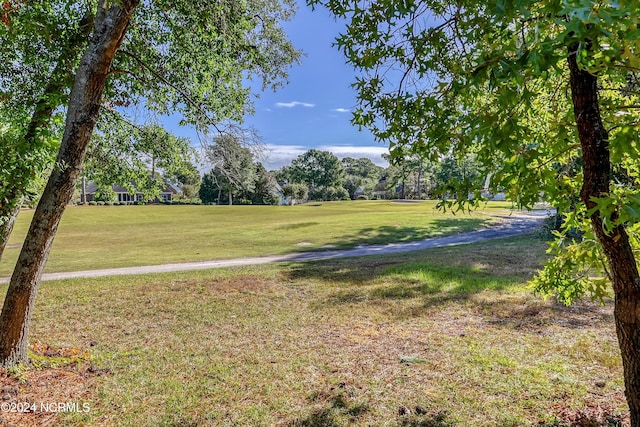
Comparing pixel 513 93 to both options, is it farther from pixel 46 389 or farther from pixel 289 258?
pixel 289 258

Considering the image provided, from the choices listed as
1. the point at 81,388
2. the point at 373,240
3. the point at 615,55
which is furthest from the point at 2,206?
the point at 373,240

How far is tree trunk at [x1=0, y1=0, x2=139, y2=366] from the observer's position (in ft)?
13.2

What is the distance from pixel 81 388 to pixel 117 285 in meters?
6.12

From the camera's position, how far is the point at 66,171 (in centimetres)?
405

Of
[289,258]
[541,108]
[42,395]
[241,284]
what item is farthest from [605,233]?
[289,258]

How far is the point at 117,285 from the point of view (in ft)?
31.2

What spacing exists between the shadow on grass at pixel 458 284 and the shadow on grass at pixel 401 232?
5627 millimetres

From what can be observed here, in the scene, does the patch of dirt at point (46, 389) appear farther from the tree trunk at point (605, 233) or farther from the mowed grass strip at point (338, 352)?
the tree trunk at point (605, 233)

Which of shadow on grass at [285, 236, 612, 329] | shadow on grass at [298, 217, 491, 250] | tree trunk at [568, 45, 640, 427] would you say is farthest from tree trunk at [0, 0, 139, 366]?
shadow on grass at [298, 217, 491, 250]

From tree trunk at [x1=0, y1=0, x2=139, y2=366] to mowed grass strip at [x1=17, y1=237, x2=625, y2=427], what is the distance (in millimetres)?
1176

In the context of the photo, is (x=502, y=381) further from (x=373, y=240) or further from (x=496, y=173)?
(x=373, y=240)

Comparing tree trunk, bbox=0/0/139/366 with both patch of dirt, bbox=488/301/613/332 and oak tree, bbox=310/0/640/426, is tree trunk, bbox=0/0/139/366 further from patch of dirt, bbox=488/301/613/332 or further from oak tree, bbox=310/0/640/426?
patch of dirt, bbox=488/301/613/332

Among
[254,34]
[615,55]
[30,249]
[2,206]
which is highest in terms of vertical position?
[254,34]

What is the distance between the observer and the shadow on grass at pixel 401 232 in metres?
19.0
